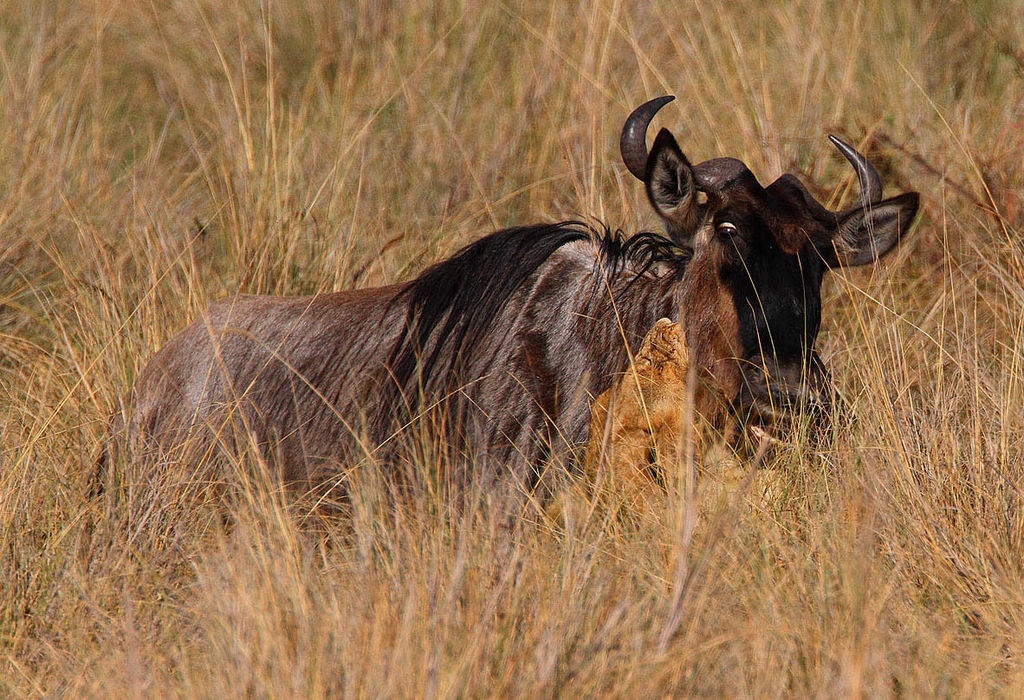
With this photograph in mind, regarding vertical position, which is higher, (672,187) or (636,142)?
(636,142)

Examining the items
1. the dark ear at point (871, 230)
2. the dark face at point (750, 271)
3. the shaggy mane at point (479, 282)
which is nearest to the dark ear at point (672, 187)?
the dark face at point (750, 271)

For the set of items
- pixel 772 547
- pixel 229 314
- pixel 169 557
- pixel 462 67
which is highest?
pixel 462 67

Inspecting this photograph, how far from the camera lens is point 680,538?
10.5 feet

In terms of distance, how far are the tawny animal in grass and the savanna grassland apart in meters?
0.27

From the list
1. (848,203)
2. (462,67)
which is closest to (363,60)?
(462,67)

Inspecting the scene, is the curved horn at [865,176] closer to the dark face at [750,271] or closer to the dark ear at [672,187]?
the dark face at [750,271]

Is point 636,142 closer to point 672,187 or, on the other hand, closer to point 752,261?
point 672,187

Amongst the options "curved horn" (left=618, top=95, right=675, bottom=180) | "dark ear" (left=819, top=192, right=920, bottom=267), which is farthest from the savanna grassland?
"curved horn" (left=618, top=95, right=675, bottom=180)

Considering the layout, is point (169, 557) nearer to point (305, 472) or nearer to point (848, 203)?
point (305, 472)

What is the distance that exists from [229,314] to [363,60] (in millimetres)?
3436

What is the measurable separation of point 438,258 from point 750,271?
2.22 m

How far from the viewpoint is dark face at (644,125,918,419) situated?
418 centimetres

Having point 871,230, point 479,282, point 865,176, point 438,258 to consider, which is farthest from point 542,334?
point 438,258

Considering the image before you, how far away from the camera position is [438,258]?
6160 mm
